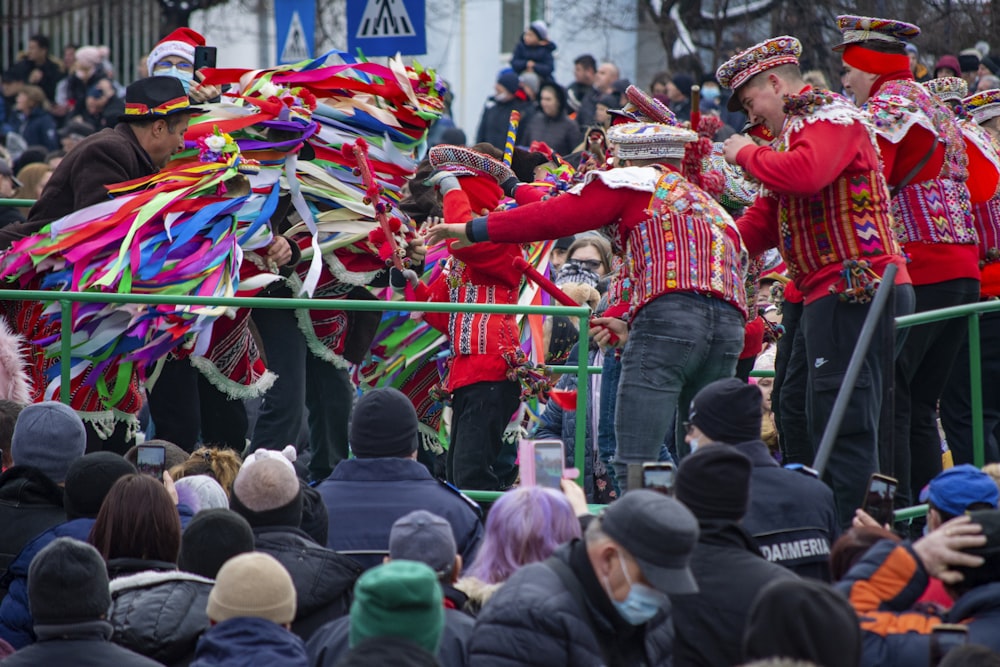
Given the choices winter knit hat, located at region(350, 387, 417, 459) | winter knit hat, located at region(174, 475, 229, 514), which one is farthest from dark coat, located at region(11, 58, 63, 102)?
winter knit hat, located at region(350, 387, 417, 459)

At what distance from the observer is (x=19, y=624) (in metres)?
4.93

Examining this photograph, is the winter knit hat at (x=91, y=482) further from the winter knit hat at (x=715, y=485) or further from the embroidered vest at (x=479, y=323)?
the embroidered vest at (x=479, y=323)

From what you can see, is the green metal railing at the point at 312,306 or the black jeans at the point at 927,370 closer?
the green metal railing at the point at 312,306

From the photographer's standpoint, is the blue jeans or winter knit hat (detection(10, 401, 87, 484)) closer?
winter knit hat (detection(10, 401, 87, 484))

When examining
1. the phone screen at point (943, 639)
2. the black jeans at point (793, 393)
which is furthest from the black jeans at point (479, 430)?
the phone screen at point (943, 639)

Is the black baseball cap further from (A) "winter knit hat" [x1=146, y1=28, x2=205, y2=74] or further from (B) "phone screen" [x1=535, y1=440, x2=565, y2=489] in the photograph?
(A) "winter knit hat" [x1=146, y1=28, x2=205, y2=74]

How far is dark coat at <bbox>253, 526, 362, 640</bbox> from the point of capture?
4.86 meters

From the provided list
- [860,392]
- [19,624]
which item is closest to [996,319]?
[860,392]

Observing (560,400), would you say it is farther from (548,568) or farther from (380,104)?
(548,568)

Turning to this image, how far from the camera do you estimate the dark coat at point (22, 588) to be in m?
4.93

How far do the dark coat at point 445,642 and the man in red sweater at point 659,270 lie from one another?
5.39ft

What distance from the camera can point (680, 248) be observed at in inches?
230

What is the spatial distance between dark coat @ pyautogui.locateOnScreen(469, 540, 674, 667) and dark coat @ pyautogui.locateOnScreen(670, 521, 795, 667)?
26 centimetres

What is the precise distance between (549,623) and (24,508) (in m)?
2.28
